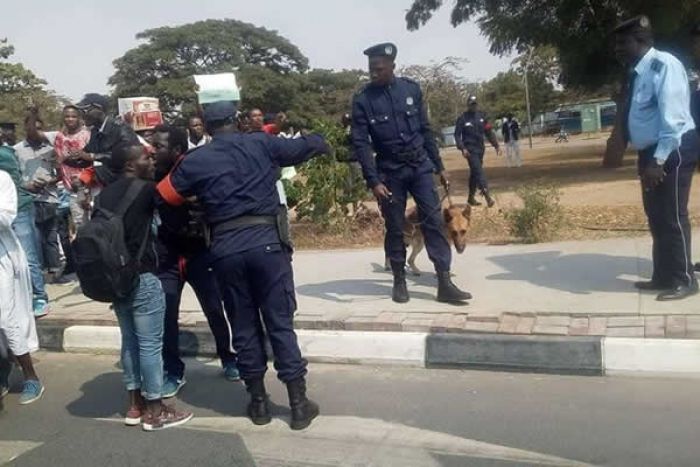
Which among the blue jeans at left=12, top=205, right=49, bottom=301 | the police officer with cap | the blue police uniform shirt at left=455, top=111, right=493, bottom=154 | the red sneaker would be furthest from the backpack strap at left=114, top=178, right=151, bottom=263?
the blue police uniform shirt at left=455, top=111, right=493, bottom=154

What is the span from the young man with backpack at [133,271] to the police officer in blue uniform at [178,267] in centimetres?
14

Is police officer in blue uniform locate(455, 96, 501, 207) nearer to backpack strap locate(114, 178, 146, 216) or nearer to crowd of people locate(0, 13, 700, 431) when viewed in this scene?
crowd of people locate(0, 13, 700, 431)

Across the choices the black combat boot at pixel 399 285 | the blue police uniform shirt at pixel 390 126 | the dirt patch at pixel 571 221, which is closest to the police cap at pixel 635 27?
the blue police uniform shirt at pixel 390 126

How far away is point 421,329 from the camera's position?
18.1 feet

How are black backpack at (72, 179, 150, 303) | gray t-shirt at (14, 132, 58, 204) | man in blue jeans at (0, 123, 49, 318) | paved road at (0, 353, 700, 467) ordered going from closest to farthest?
1. paved road at (0, 353, 700, 467)
2. black backpack at (72, 179, 150, 303)
3. man in blue jeans at (0, 123, 49, 318)
4. gray t-shirt at (14, 132, 58, 204)

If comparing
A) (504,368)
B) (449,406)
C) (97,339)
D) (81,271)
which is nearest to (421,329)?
(504,368)

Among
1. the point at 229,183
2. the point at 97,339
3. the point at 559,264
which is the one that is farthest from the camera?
the point at 559,264

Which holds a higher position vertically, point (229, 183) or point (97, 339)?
point (229, 183)

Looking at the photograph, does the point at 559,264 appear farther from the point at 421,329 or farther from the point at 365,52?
the point at 365,52

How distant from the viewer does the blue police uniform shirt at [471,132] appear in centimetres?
1308

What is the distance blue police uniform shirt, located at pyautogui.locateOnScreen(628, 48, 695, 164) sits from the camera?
5.24m

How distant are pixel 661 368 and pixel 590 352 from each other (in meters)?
0.41

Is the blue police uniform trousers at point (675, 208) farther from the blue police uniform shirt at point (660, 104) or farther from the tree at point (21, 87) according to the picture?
the tree at point (21, 87)

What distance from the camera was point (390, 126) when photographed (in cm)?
594
